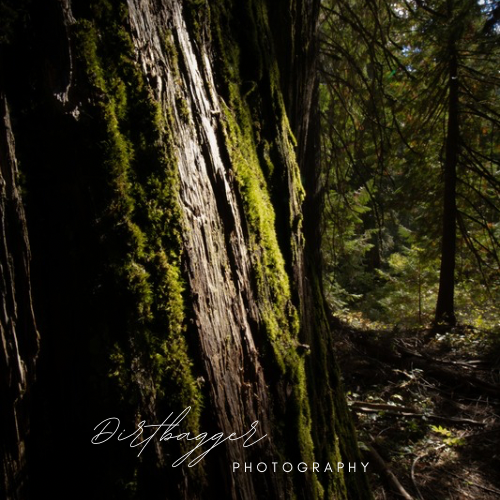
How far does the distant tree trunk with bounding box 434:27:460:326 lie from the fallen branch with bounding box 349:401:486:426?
172 inches

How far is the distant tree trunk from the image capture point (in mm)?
7531

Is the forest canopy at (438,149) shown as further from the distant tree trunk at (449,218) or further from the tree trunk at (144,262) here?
the tree trunk at (144,262)

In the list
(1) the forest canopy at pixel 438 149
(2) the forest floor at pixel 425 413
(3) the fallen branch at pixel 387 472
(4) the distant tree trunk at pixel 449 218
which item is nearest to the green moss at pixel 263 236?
(3) the fallen branch at pixel 387 472

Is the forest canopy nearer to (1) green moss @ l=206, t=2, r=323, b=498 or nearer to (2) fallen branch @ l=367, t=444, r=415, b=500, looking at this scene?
(2) fallen branch @ l=367, t=444, r=415, b=500

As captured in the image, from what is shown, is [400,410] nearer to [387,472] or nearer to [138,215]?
[387,472]

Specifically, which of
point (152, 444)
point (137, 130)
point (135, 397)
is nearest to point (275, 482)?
point (152, 444)

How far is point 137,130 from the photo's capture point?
1.01 metres

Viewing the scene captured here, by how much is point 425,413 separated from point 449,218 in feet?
18.0

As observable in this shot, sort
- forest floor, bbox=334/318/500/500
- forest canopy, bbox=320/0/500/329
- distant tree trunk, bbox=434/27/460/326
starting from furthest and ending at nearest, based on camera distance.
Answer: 1. distant tree trunk, bbox=434/27/460/326
2. forest canopy, bbox=320/0/500/329
3. forest floor, bbox=334/318/500/500

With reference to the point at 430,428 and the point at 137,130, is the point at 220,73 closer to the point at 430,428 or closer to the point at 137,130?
the point at 137,130

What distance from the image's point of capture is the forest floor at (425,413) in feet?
9.60

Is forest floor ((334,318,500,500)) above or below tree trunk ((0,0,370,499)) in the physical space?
below

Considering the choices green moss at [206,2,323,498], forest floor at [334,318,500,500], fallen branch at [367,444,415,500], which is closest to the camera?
green moss at [206,2,323,498]

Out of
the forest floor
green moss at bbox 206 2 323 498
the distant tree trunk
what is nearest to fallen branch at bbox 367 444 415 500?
the forest floor
